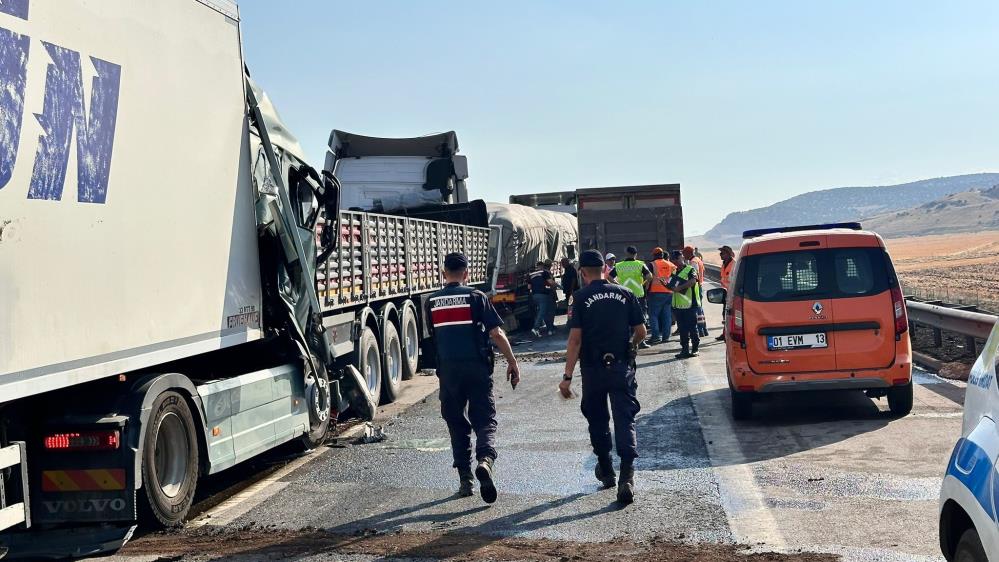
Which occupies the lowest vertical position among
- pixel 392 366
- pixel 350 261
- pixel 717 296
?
pixel 392 366

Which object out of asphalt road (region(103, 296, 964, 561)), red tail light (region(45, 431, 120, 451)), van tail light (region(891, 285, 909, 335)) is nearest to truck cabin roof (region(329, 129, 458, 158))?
asphalt road (region(103, 296, 964, 561))

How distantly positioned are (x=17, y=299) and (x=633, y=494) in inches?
163

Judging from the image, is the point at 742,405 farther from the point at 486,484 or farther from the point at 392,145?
the point at 392,145

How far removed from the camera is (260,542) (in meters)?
6.96

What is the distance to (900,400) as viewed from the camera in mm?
10742

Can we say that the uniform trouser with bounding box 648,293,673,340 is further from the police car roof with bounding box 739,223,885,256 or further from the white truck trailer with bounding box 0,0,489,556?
the white truck trailer with bounding box 0,0,489,556

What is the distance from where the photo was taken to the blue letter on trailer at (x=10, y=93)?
5.79 metres

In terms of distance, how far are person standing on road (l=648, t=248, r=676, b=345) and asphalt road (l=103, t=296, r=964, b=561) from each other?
7.13 meters

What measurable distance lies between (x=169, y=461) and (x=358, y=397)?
11.8ft

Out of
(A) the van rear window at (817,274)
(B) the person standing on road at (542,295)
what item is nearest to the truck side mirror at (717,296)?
(A) the van rear window at (817,274)

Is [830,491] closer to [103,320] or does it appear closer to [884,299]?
[884,299]

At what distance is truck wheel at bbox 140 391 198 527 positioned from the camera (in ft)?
23.4

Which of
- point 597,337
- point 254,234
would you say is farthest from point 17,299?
point 597,337

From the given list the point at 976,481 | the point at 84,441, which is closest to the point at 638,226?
the point at 84,441
